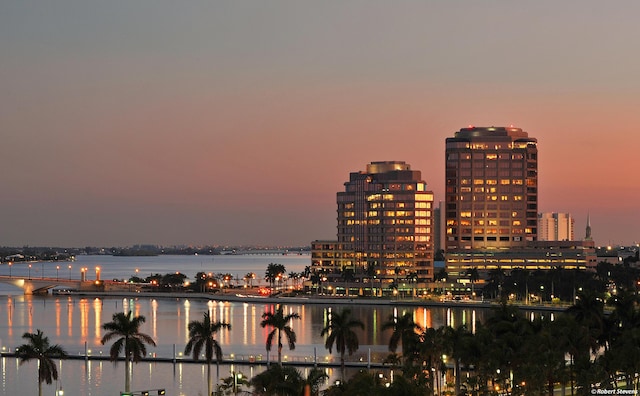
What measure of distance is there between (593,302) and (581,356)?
16504 mm

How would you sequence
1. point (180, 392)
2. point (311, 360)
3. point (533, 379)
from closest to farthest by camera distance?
1. point (533, 379)
2. point (180, 392)
3. point (311, 360)

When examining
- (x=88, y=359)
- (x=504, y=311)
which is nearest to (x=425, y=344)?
(x=504, y=311)

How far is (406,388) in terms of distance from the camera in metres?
75.3

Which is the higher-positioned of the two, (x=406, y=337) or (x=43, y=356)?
(x=406, y=337)

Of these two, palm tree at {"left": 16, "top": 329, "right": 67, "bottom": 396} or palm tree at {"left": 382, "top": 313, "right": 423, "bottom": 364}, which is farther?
palm tree at {"left": 382, "top": 313, "right": 423, "bottom": 364}

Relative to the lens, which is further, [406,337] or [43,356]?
[406,337]

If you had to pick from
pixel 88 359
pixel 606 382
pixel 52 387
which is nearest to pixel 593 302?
pixel 606 382

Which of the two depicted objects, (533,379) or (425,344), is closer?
(533,379)

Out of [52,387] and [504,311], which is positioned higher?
[504,311]

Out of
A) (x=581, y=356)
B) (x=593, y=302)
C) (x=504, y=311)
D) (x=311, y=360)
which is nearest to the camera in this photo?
(x=581, y=356)

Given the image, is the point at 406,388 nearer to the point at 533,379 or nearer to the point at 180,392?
the point at 533,379

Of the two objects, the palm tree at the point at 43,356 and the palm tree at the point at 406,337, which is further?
the palm tree at the point at 406,337

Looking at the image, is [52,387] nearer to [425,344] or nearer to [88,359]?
[88,359]

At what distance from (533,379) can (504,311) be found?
13683mm
